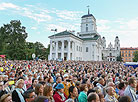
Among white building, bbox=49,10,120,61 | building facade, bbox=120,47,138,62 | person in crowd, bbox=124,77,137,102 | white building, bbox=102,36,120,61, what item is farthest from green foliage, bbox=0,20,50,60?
building facade, bbox=120,47,138,62

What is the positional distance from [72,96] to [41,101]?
1.82m

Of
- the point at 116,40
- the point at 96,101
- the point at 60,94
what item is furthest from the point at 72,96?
the point at 116,40

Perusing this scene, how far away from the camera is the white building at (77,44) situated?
52.1 metres

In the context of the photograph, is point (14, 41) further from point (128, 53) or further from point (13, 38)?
point (128, 53)

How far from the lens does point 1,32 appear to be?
5356cm

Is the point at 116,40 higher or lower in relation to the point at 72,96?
higher

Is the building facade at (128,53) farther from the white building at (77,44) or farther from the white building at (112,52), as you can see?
the white building at (77,44)

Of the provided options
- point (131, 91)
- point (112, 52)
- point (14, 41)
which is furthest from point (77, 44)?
point (112, 52)

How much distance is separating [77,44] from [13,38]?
2755 cm

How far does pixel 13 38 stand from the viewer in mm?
51906

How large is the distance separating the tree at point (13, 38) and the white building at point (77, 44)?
12.0 meters

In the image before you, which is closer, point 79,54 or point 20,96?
point 20,96

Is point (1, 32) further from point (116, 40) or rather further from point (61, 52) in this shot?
point (116, 40)

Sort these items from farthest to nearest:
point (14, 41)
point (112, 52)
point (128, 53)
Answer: point (128, 53) < point (112, 52) < point (14, 41)
